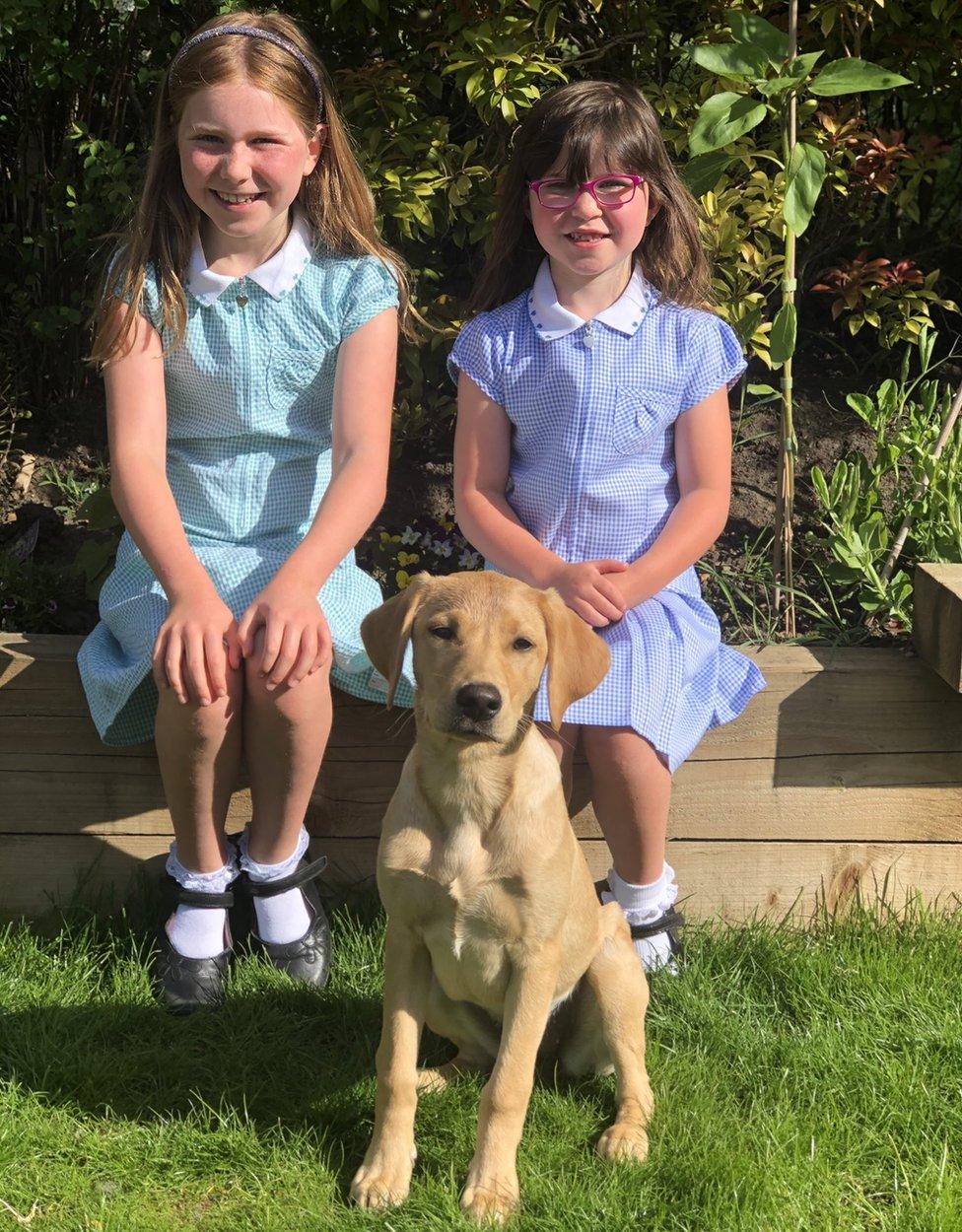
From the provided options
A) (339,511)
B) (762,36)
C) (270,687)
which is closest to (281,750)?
(270,687)

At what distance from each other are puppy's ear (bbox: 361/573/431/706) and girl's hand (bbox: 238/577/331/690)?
350 millimetres

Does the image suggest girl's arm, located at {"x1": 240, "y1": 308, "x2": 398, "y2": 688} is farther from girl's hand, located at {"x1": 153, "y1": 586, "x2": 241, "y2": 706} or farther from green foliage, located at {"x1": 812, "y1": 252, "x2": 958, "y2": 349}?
green foliage, located at {"x1": 812, "y1": 252, "x2": 958, "y2": 349}

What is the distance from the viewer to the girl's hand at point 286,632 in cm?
288

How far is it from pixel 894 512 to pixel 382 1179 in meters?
2.46

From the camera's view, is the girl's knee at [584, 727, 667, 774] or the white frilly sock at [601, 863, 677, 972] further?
the white frilly sock at [601, 863, 677, 972]

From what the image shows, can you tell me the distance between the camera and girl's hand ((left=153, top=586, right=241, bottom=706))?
2.86 metres

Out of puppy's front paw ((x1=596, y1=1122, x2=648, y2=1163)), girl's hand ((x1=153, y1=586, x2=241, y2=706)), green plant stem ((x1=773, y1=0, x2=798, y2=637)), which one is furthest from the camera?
green plant stem ((x1=773, y1=0, x2=798, y2=637))

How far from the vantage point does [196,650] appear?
9.37 ft

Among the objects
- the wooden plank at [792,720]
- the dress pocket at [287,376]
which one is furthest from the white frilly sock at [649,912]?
the dress pocket at [287,376]

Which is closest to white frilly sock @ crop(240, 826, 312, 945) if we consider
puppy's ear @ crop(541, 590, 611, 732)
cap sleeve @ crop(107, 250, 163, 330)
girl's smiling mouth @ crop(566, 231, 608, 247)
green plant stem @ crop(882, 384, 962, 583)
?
puppy's ear @ crop(541, 590, 611, 732)

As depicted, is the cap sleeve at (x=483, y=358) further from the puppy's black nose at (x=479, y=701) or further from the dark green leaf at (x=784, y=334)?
the puppy's black nose at (x=479, y=701)

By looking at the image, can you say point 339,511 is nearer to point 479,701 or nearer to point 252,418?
point 252,418

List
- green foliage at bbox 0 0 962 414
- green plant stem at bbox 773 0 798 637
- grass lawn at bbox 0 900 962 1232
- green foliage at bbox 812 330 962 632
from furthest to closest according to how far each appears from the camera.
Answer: green foliage at bbox 0 0 962 414, green foliage at bbox 812 330 962 632, green plant stem at bbox 773 0 798 637, grass lawn at bbox 0 900 962 1232

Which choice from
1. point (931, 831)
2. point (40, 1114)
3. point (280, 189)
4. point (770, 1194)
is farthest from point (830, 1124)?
point (280, 189)
